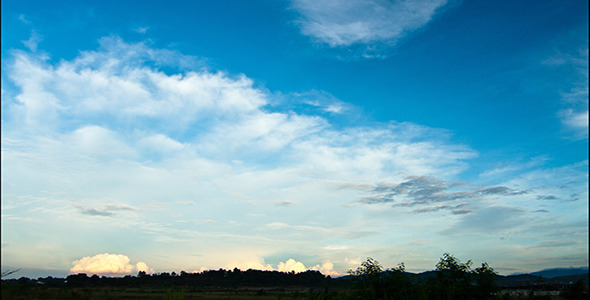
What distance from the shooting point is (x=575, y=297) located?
32.6 meters

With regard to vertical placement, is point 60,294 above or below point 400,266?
below

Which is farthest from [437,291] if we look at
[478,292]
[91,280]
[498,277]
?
Result: [91,280]

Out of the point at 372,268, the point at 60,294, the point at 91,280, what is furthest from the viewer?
the point at 91,280

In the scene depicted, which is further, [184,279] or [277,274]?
[277,274]

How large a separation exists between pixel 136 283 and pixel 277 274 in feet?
209

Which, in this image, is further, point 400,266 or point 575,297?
point 575,297

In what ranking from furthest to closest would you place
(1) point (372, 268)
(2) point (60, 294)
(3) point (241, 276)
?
(3) point (241, 276)
(2) point (60, 294)
(1) point (372, 268)

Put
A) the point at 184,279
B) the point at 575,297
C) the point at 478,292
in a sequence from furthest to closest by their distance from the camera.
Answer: the point at 184,279 → the point at 575,297 → the point at 478,292

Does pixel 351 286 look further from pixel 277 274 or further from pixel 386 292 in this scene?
pixel 277 274

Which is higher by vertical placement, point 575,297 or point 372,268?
point 372,268

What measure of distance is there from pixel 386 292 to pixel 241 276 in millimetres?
155204

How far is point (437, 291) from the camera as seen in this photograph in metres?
20.2

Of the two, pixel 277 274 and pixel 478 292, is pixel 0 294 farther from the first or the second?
pixel 277 274

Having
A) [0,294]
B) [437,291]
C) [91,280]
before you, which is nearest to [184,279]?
[91,280]
